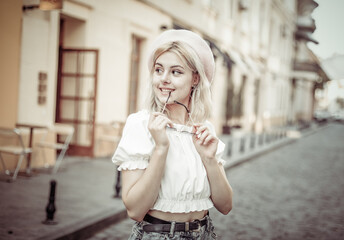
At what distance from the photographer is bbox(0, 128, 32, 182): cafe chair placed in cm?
737

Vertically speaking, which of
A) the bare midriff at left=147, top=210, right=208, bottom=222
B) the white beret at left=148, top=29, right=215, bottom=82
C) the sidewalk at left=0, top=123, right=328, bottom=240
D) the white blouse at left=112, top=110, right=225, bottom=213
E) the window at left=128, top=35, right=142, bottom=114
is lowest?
the sidewalk at left=0, top=123, right=328, bottom=240

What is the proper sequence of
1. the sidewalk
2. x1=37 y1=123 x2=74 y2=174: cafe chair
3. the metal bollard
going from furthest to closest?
x1=37 y1=123 x2=74 y2=174: cafe chair
the metal bollard
the sidewalk

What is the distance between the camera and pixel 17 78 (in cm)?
818

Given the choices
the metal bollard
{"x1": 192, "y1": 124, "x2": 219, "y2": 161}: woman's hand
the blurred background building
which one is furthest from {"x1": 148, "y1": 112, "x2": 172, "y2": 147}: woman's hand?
the metal bollard

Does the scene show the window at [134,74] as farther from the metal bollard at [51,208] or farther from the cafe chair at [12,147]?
the metal bollard at [51,208]

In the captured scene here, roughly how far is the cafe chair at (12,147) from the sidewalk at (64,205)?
33 cm

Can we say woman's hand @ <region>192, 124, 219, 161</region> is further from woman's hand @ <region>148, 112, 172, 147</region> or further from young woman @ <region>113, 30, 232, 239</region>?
woman's hand @ <region>148, 112, 172, 147</region>

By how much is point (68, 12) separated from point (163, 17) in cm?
519

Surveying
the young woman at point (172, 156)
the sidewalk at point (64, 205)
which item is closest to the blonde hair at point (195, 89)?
the young woman at point (172, 156)

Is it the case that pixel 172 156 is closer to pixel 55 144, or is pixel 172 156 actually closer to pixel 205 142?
pixel 205 142

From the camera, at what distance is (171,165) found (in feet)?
6.12

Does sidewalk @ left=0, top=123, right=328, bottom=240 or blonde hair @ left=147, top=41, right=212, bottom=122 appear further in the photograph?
sidewalk @ left=0, top=123, right=328, bottom=240

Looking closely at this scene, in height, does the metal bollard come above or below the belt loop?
below

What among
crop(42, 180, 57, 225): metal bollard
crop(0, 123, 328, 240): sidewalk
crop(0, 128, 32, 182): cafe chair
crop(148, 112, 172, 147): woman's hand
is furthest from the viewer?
crop(0, 128, 32, 182): cafe chair
